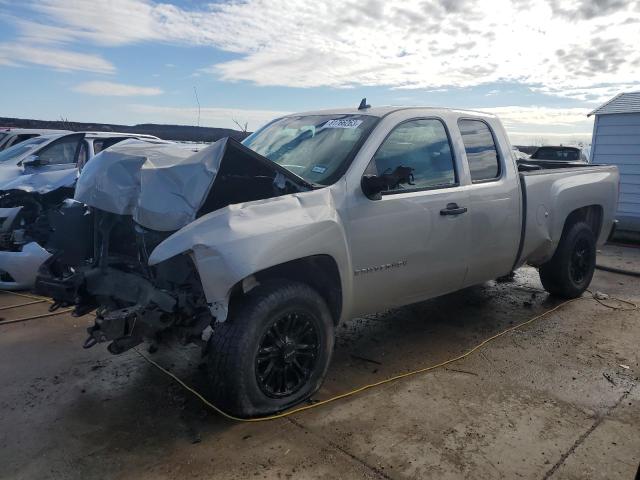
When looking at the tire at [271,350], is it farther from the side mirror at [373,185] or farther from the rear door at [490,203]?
the rear door at [490,203]

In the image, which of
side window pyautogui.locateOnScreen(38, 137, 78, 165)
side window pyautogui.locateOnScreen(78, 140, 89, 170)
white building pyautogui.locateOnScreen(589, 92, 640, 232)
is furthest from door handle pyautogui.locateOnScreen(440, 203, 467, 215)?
white building pyautogui.locateOnScreen(589, 92, 640, 232)

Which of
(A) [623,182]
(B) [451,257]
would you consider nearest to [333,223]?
(B) [451,257]

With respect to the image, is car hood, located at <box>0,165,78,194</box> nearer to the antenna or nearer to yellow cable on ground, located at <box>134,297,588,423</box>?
yellow cable on ground, located at <box>134,297,588,423</box>

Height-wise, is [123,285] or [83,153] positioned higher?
[83,153]

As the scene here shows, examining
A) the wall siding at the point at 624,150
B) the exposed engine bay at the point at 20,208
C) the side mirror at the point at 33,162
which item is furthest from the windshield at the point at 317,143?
the wall siding at the point at 624,150

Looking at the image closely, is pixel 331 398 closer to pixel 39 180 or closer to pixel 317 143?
pixel 317 143

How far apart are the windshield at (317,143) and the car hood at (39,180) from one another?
2562 mm

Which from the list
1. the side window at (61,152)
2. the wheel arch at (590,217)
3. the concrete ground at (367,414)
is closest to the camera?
the concrete ground at (367,414)

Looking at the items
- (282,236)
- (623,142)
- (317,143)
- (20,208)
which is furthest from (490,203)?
(623,142)

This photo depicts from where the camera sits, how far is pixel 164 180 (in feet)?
11.1

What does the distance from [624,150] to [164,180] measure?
10795 mm

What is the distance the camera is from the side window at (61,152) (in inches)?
319

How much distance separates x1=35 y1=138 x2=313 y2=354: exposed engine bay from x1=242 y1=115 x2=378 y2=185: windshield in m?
0.40

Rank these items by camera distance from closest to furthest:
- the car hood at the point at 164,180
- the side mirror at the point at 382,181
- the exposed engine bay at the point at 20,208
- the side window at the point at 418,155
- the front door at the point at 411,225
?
1. the car hood at the point at 164,180
2. the side mirror at the point at 382,181
3. the front door at the point at 411,225
4. the side window at the point at 418,155
5. the exposed engine bay at the point at 20,208
